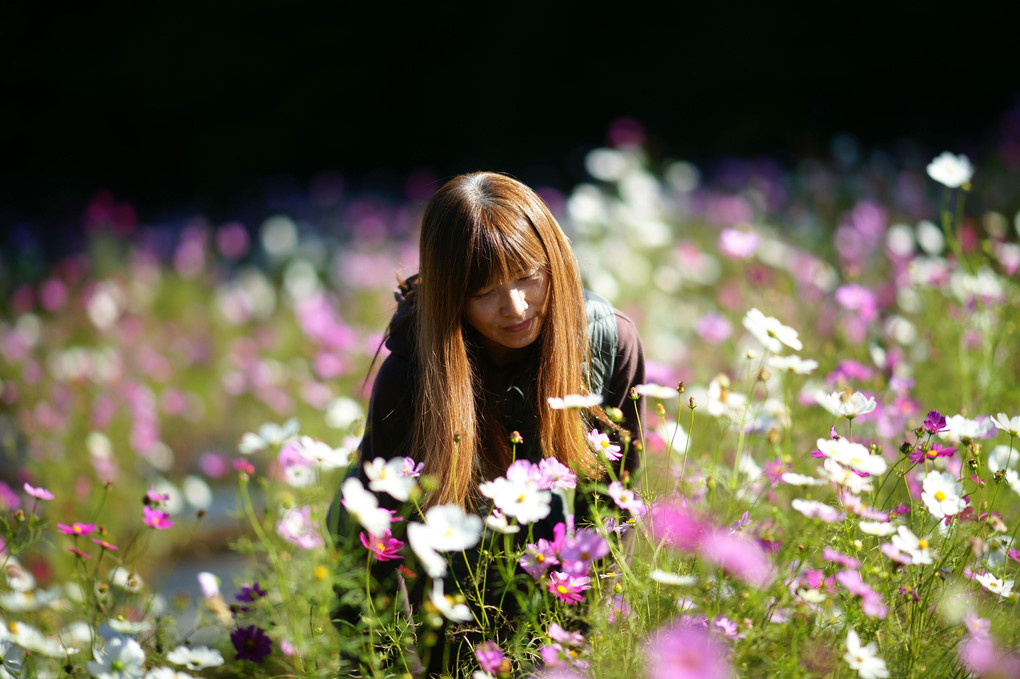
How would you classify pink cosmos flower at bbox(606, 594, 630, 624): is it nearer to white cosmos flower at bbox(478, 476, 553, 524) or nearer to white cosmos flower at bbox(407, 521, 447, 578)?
white cosmos flower at bbox(478, 476, 553, 524)

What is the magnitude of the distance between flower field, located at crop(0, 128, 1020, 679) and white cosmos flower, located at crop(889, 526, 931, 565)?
0.01 metres

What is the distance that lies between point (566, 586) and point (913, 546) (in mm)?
407

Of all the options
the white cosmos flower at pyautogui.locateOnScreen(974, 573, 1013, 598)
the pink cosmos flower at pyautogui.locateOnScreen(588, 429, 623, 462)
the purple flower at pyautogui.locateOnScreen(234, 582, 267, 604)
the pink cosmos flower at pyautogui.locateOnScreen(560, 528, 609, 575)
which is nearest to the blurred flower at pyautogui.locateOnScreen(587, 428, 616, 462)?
the pink cosmos flower at pyautogui.locateOnScreen(588, 429, 623, 462)

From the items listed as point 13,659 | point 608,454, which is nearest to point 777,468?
point 608,454

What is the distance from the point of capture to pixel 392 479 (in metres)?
0.94

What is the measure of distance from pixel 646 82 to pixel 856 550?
527cm

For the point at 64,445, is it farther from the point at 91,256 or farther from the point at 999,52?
the point at 999,52

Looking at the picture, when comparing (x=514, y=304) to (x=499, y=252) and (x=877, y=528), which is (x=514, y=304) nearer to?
(x=499, y=252)

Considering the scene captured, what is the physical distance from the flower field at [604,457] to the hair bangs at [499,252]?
9.6 inches

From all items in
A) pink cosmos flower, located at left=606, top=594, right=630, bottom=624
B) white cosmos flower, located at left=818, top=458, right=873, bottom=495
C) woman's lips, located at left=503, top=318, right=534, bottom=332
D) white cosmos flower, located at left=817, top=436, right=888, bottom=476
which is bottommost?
pink cosmos flower, located at left=606, top=594, right=630, bottom=624

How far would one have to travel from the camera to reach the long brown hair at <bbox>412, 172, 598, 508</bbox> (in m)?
1.13

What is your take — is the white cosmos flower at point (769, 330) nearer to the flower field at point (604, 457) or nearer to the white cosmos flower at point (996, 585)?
the flower field at point (604, 457)

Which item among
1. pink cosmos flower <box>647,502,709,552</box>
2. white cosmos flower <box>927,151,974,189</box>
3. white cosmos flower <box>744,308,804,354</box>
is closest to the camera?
pink cosmos flower <box>647,502,709,552</box>

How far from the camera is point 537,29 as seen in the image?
5.93 m
